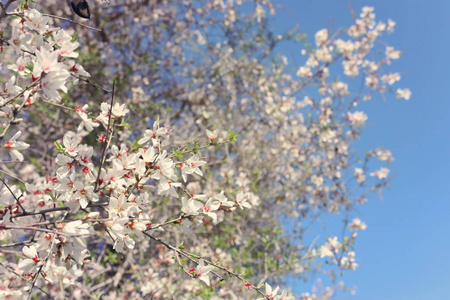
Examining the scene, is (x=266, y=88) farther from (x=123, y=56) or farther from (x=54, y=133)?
(x=54, y=133)

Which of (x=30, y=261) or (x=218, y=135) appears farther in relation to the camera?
(x=218, y=135)

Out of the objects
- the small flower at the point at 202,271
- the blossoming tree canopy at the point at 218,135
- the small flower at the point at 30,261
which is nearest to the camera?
the small flower at the point at 30,261

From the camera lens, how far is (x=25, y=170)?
3539mm

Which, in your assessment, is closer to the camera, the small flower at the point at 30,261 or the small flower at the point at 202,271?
the small flower at the point at 30,261

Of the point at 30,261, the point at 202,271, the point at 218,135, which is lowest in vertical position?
the point at 30,261

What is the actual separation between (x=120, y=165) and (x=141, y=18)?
4.00m

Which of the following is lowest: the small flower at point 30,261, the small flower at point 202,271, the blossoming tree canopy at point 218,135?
the small flower at point 30,261

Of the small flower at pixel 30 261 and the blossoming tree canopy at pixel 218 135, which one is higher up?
the blossoming tree canopy at pixel 218 135

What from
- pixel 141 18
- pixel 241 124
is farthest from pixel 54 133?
pixel 241 124

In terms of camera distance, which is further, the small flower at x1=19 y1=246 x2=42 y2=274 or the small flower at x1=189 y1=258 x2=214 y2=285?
the small flower at x1=189 y1=258 x2=214 y2=285

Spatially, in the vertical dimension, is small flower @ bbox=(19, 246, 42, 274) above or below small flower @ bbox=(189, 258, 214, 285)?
below

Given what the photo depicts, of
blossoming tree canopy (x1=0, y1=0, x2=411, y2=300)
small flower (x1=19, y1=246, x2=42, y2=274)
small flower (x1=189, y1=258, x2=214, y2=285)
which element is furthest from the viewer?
blossoming tree canopy (x1=0, y1=0, x2=411, y2=300)

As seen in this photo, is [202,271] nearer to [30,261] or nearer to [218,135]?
[30,261]

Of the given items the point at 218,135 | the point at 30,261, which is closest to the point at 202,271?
the point at 30,261
